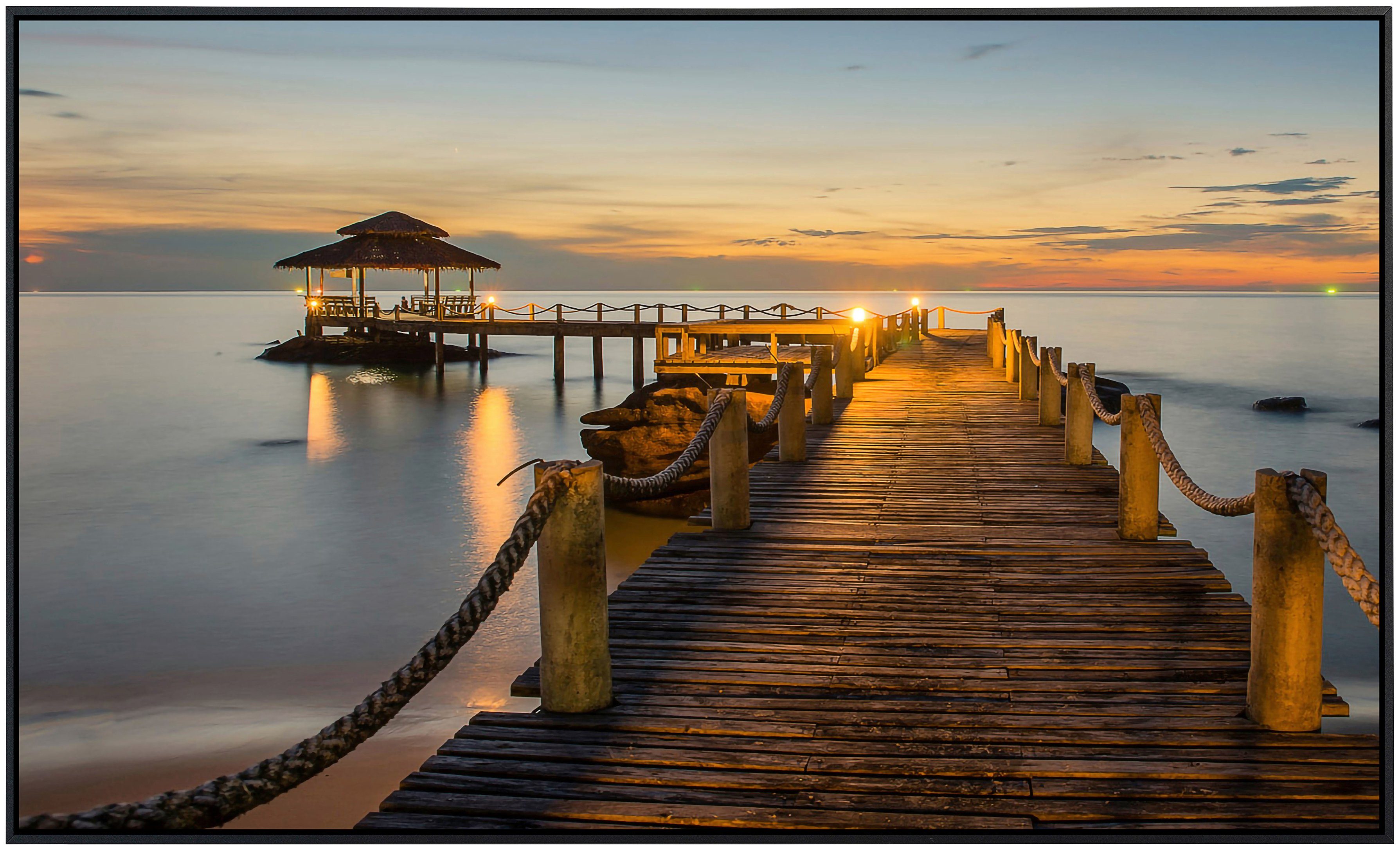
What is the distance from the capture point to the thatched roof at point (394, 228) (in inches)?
1532

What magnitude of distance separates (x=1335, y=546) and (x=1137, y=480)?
2905 millimetres

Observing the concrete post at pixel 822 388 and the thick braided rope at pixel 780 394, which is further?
the concrete post at pixel 822 388

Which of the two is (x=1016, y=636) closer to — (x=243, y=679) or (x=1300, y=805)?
(x=1300, y=805)

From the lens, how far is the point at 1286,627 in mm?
3385

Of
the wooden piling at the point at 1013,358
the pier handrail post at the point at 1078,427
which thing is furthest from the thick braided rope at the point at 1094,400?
the wooden piling at the point at 1013,358

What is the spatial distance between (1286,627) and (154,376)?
4420 centimetres

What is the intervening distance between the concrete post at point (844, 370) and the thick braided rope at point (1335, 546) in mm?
Answer: 10405

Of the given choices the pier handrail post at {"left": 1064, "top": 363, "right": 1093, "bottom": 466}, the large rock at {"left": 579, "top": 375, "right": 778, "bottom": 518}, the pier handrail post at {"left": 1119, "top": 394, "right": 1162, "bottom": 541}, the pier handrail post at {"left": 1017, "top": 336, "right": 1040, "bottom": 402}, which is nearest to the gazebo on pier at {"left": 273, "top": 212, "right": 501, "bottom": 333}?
the large rock at {"left": 579, "top": 375, "right": 778, "bottom": 518}

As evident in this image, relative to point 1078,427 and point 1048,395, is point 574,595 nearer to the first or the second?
point 1078,427

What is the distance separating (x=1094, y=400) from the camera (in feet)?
24.5

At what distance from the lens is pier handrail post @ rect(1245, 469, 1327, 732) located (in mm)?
3355

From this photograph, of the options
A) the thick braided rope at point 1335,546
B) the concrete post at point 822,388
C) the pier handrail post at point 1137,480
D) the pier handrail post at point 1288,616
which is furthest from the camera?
the concrete post at point 822,388

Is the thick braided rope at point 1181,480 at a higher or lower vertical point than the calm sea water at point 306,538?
higher

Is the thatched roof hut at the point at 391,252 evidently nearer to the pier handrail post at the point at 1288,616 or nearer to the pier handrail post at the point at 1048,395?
the pier handrail post at the point at 1048,395
